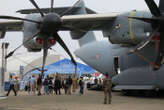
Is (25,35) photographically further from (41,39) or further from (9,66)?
(9,66)

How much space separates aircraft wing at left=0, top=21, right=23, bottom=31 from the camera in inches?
535

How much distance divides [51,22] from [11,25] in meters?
3.50

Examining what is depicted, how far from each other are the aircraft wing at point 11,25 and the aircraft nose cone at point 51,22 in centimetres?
261

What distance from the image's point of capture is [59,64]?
2583 cm

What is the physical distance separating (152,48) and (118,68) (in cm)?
295

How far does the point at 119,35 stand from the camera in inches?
487

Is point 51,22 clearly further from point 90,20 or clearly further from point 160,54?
point 160,54

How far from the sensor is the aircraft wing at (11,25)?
13.6 meters

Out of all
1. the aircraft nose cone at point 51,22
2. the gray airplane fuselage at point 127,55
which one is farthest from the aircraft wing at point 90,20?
the aircraft nose cone at point 51,22

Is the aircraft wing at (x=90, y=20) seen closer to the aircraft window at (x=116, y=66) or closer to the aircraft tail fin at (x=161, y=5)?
the aircraft tail fin at (x=161, y=5)

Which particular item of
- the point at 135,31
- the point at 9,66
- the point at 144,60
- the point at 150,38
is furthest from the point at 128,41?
the point at 9,66

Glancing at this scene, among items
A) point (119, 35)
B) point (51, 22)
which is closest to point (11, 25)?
point (51, 22)

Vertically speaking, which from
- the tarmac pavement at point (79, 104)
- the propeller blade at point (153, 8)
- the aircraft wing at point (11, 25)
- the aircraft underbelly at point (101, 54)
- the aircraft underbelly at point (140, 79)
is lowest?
the tarmac pavement at point (79, 104)

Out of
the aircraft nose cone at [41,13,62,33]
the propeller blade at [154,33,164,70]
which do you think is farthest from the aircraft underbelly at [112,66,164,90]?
the aircraft nose cone at [41,13,62,33]
